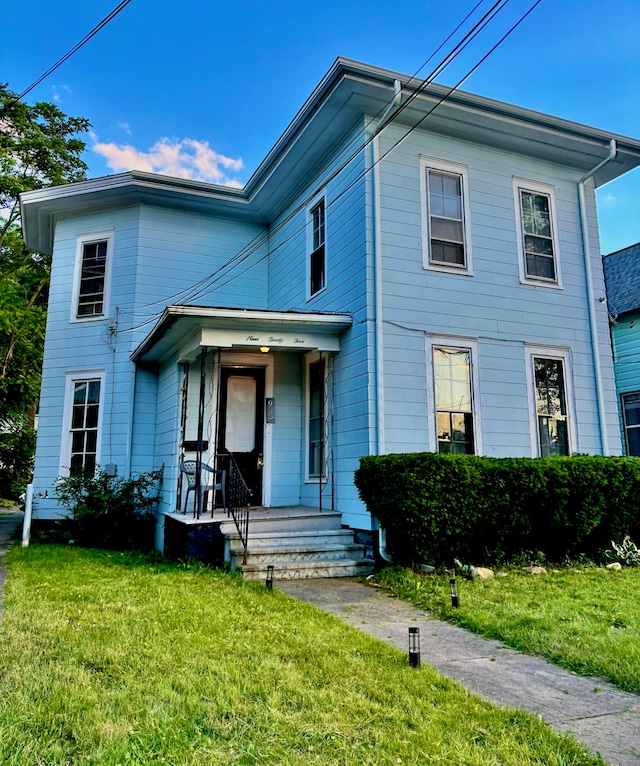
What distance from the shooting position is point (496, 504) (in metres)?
6.61

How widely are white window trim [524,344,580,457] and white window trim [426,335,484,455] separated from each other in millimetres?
943

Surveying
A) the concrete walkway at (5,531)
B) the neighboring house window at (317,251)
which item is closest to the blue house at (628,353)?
the neighboring house window at (317,251)

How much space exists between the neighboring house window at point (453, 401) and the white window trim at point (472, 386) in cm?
5

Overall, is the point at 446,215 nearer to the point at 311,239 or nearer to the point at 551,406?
the point at 311,239

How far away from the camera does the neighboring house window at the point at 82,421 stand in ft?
34.8

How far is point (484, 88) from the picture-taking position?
8312mm

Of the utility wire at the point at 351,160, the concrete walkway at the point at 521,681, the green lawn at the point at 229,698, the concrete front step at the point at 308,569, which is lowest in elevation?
the concrete walkway at the point at 521,681

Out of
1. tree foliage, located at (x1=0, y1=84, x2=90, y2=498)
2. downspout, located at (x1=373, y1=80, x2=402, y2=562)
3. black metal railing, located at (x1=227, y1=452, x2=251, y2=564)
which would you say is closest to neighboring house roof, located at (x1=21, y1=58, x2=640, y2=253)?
downspout, located at (x1=373, y1=80, x2=402, y2=562)

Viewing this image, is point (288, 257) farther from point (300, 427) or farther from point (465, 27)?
point (465, 27)

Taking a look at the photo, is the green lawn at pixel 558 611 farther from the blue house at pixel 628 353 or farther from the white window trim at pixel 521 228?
the blue house at pixel 628 353

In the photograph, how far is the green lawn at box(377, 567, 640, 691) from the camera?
376cm

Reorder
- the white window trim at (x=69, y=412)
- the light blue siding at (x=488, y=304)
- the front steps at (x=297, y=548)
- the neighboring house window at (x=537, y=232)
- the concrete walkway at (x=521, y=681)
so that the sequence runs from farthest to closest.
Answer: the white window trim at (x=69, y=412) < the neighboring house window at (x=537, y=232) < the light blue siding at (x=488, y=304) < the front steps at (x=297, y=548) < the concrete walkway at (x=521, y=681)

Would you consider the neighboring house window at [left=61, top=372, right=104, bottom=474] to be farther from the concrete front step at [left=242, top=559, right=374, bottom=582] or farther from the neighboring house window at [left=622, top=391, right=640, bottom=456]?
the neighboring house window at [left=622, top=391, right=640, bottom=456]

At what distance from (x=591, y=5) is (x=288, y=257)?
19.2 ft
